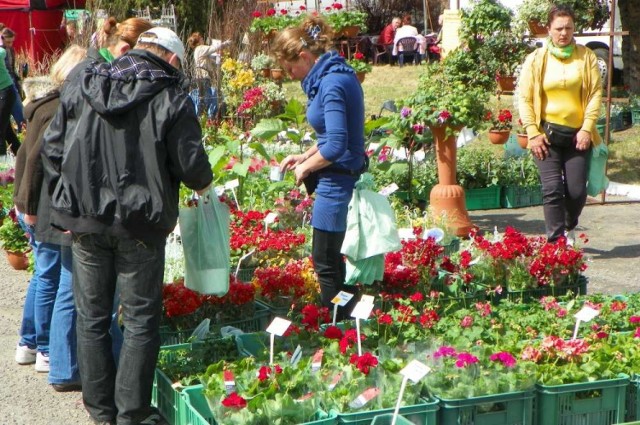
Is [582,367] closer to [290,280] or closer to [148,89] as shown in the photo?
[290,280]

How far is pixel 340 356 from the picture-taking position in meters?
4.16

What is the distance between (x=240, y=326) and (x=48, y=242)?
3.54 feet

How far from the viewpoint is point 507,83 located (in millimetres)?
13492

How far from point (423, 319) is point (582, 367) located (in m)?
0.86

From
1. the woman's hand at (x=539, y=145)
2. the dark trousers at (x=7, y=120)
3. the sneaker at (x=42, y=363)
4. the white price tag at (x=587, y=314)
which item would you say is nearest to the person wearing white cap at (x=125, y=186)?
the sneaker at (x=42, y=363)

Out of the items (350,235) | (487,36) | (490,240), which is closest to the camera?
(350,235)

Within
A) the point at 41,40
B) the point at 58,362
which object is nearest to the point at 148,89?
the point at 58,362

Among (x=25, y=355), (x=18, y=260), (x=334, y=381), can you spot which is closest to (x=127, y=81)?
(x=334, y=381)

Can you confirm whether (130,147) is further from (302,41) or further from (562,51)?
(562,51)

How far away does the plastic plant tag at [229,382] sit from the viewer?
11.9ft

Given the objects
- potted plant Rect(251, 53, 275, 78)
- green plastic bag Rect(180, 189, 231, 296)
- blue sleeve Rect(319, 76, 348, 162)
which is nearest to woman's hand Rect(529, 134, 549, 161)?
blue sleeve Rect(319, 76, 348, 162)

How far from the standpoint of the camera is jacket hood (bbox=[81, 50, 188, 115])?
11.8 feet

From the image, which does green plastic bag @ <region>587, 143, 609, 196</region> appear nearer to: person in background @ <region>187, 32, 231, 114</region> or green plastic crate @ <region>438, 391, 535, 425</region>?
green plastic crate @ <region>438, 391, 535, 425</region>

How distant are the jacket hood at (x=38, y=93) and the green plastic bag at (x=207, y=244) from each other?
82 centimetres
